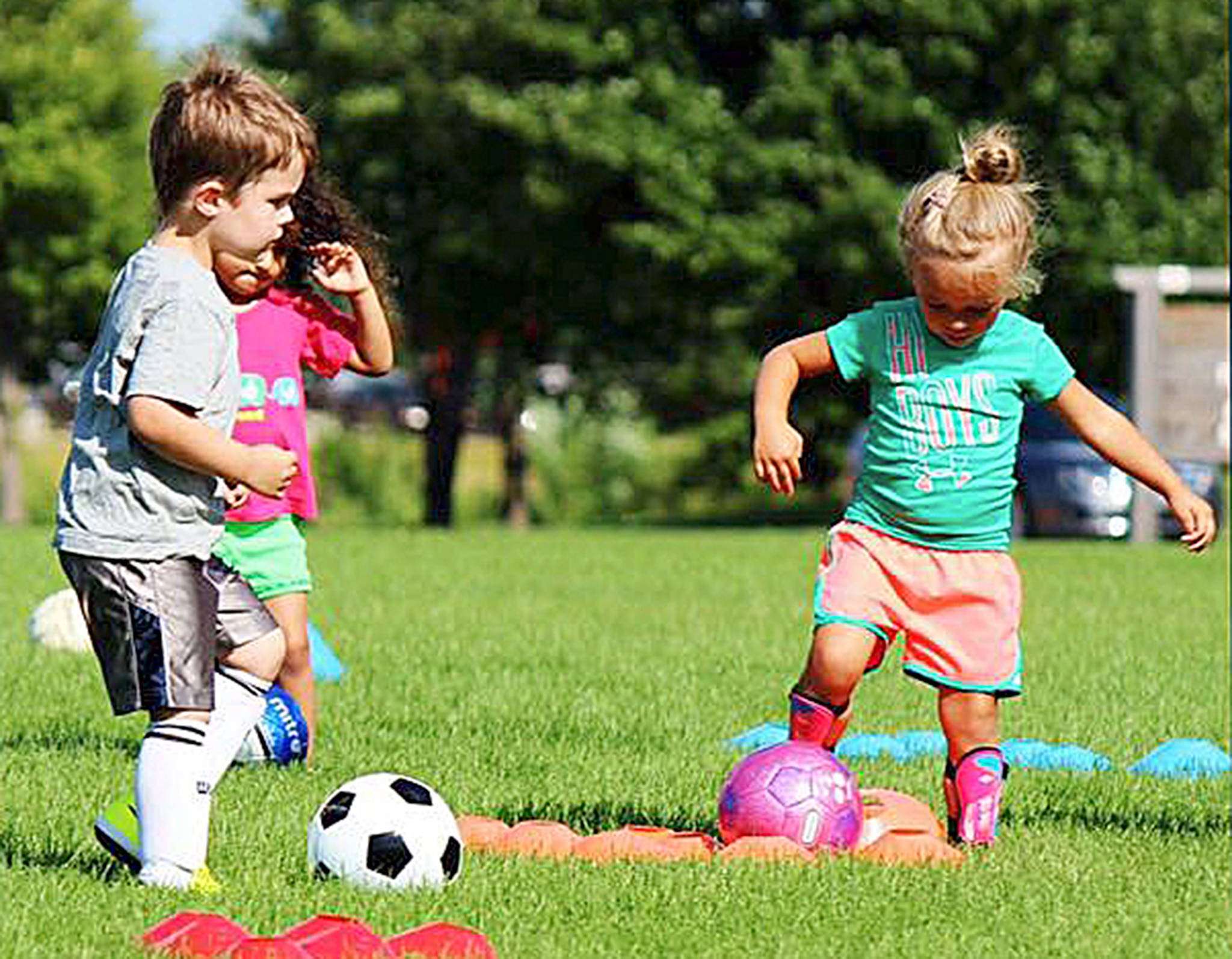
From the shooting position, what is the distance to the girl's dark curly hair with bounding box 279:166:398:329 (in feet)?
21.0

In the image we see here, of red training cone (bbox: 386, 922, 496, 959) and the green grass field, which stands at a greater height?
red training cone (bbox: 386, 922, 496, 959)

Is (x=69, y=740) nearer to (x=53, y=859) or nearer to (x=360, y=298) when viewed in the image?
(x=53, y=859)

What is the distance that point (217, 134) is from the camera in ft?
17.8

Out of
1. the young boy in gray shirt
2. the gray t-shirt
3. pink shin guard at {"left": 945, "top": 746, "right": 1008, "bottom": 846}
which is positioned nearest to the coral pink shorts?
pink shin guard at {"left": 945, "top": 746, "right": 1008, "bottom": 846}

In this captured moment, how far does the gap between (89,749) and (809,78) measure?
22451mm

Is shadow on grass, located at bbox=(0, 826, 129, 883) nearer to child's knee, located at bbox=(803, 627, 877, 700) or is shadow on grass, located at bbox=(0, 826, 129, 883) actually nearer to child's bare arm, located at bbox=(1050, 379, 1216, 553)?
child's knee, located at bbox=(803, 627, 877, 700)

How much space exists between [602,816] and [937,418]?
4.99 ft

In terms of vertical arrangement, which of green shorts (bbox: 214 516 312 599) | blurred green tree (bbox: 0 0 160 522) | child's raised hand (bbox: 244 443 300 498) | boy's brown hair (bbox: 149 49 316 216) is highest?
blurred green tree (bbox: 0 0 160 522)

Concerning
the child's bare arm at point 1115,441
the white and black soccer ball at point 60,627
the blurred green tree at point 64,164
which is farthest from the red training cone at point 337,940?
the blurred green tree at point 64,164

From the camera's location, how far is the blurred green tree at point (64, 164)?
32.0 m

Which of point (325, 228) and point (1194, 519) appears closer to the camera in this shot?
point (1194, 519)

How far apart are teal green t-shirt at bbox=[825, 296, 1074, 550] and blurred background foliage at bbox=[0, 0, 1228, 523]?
21578mm

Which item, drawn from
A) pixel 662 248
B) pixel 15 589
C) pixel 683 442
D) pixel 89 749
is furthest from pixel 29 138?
pixel 89 749

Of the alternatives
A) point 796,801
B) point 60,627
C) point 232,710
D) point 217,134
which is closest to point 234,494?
point 232,710
